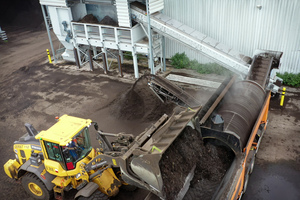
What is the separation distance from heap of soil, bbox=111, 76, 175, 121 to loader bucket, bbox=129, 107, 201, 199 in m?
4.20

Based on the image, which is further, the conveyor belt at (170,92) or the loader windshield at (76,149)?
the conveyor belt at (170,92)

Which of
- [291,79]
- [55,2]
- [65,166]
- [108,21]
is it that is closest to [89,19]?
[108,21]

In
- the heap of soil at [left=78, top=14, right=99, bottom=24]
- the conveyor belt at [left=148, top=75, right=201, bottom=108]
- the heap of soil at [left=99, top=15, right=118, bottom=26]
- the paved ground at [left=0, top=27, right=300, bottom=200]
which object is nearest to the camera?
the paved ground at [left=0, top=27, right=300, bottom=200]

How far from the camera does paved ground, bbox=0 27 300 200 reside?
26.7ft

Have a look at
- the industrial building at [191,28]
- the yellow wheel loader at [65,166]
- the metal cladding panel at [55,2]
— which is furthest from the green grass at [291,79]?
the metal cladding panel at [55,2]

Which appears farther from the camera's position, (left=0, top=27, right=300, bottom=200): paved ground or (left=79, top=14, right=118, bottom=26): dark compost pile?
(left=79, top=14, right=118, bottom=26): dark compost pile

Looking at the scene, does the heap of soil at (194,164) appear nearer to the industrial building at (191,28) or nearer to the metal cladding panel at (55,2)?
the industrial building at (191,28)

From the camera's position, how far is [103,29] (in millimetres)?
14352

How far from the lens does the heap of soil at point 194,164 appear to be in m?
5.95

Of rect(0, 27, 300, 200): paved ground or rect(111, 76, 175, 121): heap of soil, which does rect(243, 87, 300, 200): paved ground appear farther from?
rect(111, 76, 175, 121): heap of soil

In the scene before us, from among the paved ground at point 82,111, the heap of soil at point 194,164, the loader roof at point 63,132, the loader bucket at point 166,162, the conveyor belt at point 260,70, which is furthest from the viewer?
the conveyor belt at point 260,70

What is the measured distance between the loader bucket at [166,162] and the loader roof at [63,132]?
5.54 ft

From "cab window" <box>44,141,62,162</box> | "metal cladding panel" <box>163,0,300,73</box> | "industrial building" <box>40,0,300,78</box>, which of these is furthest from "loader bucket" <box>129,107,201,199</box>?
"metal cladding panel" <box>163,0,300,73</box>

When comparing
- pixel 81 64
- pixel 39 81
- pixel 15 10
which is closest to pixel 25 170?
pixel 39 81
